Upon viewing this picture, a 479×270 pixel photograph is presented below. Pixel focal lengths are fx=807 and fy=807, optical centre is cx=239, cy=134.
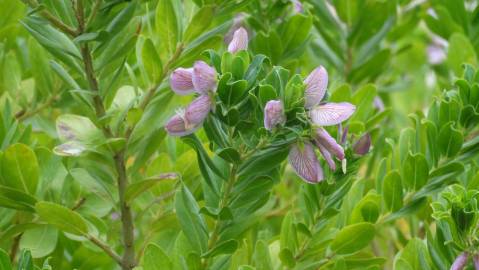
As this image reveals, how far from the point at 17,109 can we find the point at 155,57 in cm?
48

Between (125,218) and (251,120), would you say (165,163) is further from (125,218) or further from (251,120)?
(251,120)

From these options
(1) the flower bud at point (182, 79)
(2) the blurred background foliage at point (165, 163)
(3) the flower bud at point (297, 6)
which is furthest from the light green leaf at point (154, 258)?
(3) the flower bud at point (297, 6)

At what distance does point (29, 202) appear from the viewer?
1.23 metres

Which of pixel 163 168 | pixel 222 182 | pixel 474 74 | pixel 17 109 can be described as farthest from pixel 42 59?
pixel 474 74

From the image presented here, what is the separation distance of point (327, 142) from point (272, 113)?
10 centimetres

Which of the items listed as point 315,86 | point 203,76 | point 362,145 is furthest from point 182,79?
point 362,145

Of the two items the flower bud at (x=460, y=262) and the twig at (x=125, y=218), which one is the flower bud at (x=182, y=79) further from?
the flower bud at (x=460, y=262)

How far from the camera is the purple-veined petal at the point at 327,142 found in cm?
102

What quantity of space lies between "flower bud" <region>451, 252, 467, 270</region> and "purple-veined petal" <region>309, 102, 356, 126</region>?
26cm

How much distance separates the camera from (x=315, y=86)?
3.42 feet

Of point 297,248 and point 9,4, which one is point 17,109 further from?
point 297,248

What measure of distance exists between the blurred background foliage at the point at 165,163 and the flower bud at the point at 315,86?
2.5 inches

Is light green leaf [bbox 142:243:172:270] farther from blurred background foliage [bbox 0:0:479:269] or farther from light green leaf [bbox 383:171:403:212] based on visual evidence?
light green leaf [bbox 383:171:403:212]

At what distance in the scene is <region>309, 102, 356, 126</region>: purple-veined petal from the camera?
101cm
